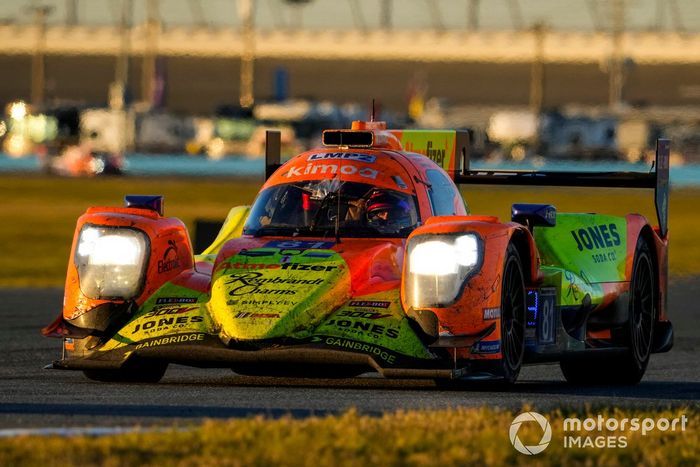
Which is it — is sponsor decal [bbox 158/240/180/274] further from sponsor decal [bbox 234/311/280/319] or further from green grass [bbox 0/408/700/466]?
green grass [bbox 0/408/700/466]

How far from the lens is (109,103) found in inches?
4705

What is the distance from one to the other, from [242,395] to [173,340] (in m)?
0.65

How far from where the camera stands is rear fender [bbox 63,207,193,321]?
10.7m

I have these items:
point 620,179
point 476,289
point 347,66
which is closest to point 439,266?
point 476,289

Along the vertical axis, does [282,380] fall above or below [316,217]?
below

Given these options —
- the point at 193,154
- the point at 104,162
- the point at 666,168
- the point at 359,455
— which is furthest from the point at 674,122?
the point at 359,455

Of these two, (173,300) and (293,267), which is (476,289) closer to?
(293,267)

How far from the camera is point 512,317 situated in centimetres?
1060

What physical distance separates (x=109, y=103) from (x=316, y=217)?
360ft

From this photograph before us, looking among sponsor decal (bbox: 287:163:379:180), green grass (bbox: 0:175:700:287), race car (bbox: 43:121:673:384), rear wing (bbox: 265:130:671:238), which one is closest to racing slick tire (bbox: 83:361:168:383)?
race car (bbox: 43:121:673:384)

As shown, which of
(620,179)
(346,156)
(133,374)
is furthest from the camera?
(620,179)

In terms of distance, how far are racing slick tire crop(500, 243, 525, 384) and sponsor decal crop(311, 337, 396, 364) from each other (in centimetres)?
74

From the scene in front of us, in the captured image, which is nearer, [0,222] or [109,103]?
[0,222]

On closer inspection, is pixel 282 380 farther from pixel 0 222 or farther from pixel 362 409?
pixel 0 222
